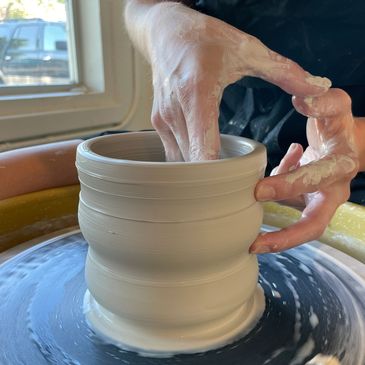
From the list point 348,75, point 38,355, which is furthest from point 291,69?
point 348,75

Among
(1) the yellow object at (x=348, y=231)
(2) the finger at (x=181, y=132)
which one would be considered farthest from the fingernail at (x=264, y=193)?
(1) the yellow object at (x=348, y=231)

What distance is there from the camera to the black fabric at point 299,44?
1.19m

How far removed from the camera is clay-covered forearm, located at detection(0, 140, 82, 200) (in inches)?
40.6

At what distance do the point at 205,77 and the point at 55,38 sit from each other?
147 centimetres

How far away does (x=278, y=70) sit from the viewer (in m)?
0.69

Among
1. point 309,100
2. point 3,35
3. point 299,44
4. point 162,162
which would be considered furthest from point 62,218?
point 3,35

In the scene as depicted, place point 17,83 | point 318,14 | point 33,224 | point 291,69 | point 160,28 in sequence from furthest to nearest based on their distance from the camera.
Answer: point 17,83 < point 318,14 < point 33,224 < point 160,28 < point 291,69

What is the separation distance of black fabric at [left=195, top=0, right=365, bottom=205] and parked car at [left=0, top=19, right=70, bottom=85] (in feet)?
2.72

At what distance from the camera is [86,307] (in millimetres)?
733

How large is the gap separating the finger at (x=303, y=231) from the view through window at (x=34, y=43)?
1.42 meters

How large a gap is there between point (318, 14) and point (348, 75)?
19 cm

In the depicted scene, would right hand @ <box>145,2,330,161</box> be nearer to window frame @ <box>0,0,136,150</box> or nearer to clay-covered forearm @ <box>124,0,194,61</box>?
clay-covered forearm @ <box>124,0,194,61</box>

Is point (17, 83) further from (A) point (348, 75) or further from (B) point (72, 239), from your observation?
(A) point (348, 75)

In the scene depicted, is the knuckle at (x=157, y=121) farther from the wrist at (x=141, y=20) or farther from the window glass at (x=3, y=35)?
the window glass at (x=3, y=35)
